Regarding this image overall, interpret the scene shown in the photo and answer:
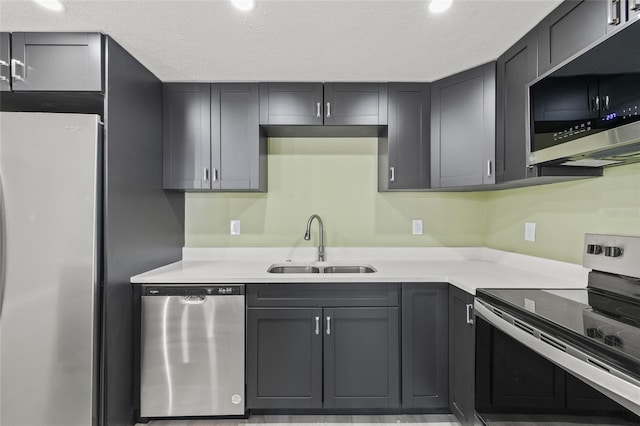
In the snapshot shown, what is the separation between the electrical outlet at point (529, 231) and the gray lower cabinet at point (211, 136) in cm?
186

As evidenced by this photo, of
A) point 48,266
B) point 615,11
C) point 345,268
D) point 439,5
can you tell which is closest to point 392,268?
point 345,268

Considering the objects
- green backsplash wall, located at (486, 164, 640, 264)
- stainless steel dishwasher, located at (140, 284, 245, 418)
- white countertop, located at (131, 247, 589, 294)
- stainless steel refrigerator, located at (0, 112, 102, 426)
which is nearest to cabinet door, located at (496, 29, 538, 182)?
green backsplash wall, located at (486, 164, 640, 264)

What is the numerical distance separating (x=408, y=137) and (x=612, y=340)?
1694 mm

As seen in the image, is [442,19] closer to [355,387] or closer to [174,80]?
[174,80]

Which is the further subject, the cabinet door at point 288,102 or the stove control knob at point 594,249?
the cabinet door at point 288,102

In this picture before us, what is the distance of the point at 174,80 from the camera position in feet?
7.51

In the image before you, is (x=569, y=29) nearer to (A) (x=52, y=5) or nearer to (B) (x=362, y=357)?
(B) (x=362, y=357)

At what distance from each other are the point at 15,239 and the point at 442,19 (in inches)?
92.0

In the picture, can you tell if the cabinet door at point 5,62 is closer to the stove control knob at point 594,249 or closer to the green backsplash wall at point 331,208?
the green backsplash wall at point 331,208

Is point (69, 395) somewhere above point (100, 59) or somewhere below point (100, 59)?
below

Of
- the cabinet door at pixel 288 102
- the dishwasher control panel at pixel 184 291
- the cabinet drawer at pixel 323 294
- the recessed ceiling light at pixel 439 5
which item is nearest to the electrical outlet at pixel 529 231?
the cabinet drawer at pixel 323 294

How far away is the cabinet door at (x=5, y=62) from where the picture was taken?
171 cm

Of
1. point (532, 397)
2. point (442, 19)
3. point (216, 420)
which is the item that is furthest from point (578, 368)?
point (216, 420)

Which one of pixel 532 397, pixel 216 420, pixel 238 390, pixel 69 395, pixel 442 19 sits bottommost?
pixel 216 420
